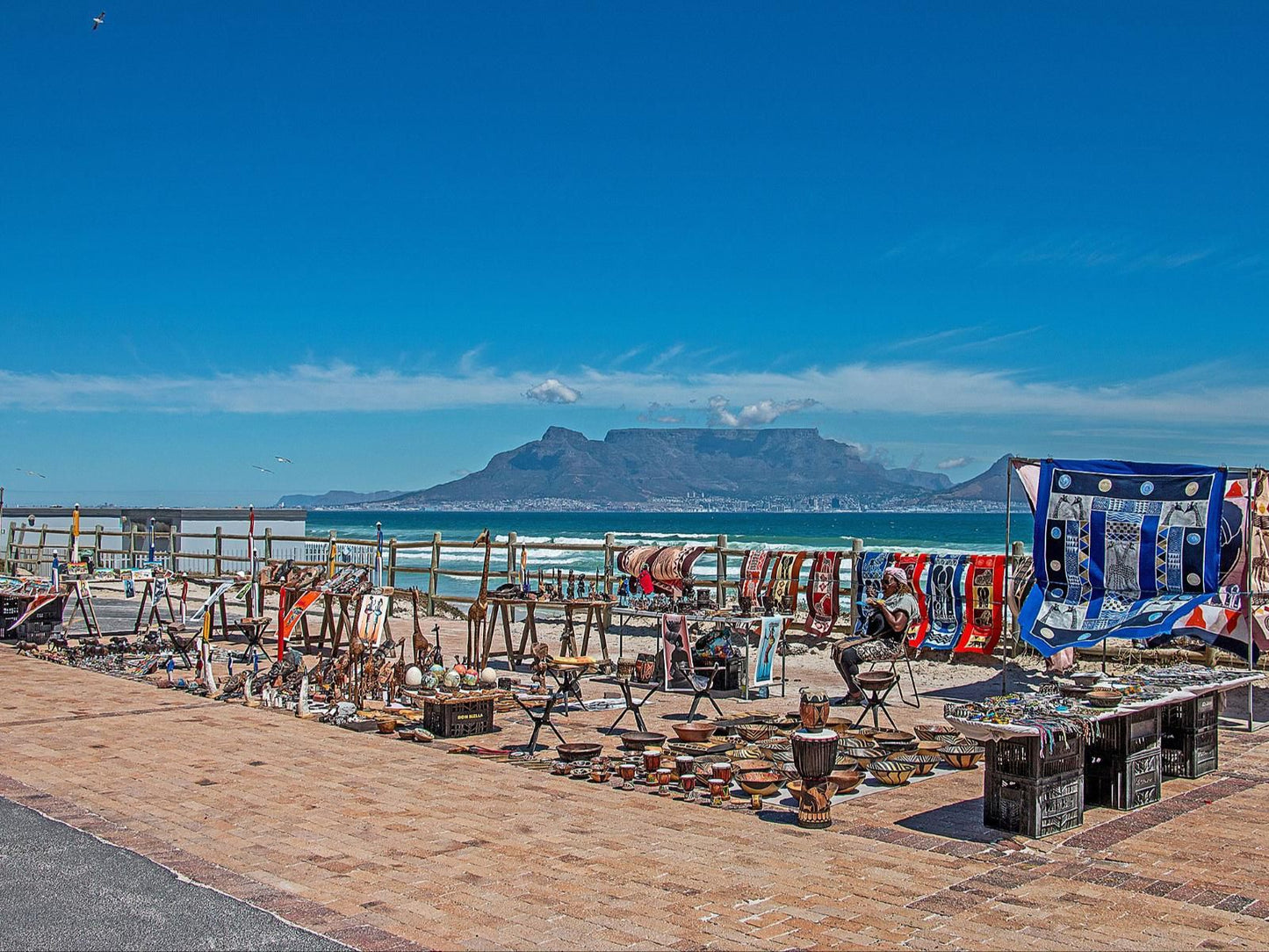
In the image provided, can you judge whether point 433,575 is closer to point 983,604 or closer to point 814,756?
point 983,604

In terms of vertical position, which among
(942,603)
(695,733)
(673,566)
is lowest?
(695,733)

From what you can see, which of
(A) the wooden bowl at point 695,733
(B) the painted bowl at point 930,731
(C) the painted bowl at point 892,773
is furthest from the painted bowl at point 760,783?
(B) the painted bowl at point 930,731

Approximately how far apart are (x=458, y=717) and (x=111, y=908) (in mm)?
4416

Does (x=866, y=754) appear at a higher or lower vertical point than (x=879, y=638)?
lower

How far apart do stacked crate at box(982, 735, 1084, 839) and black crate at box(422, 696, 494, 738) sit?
432 centimetres

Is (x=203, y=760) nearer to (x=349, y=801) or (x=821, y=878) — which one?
(x=349, y=801)

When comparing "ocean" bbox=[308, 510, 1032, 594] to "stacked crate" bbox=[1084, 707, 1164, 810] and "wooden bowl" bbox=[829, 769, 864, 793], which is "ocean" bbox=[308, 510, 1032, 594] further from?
"stacked crate" bbox=[1084, 707, 1164, 810]

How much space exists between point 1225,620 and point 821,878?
5988 mm

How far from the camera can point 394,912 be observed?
479 cm

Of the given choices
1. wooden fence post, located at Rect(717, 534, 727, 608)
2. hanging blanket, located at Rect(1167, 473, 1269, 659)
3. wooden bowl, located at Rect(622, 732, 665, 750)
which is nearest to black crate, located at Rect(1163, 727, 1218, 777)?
hanging blanket, located at Rect(1167, 473, 1269, 659)

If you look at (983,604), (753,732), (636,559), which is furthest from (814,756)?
(636,559)

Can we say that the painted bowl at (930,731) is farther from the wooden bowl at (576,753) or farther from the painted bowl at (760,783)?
the wooden bowl at (576,753)

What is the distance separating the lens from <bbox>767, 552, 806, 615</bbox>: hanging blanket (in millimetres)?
13734

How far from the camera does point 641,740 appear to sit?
8.17 meters
